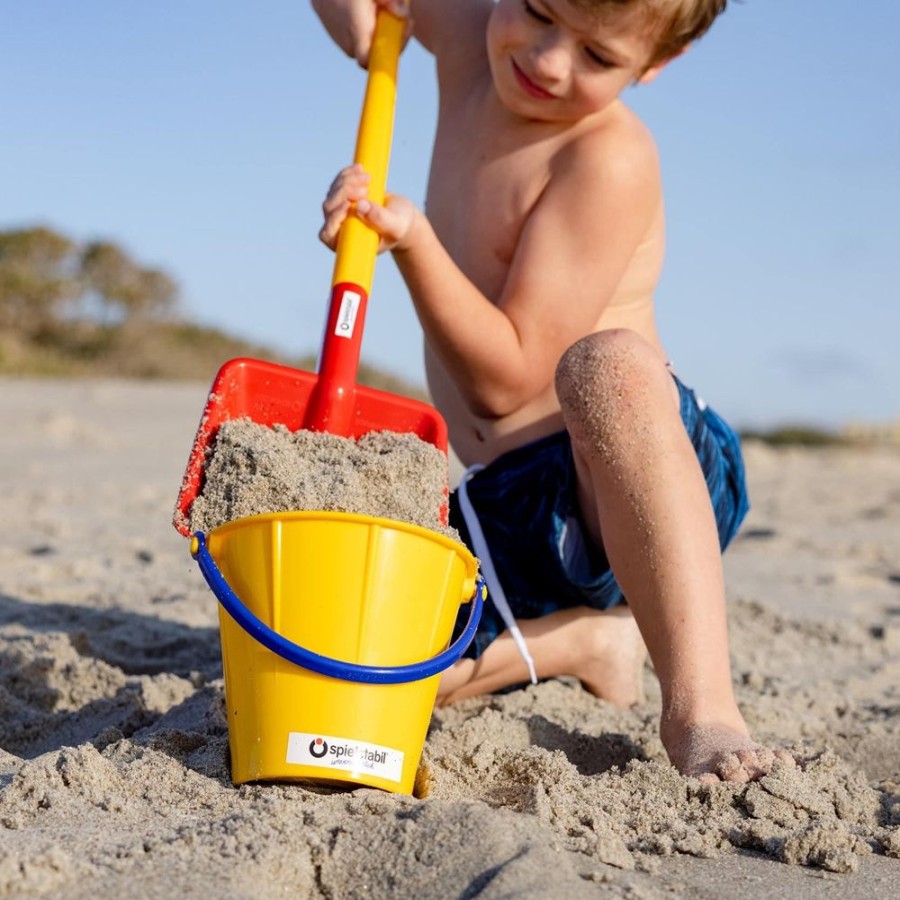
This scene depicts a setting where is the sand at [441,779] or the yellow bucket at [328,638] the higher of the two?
the yellow bucket at [328,638]

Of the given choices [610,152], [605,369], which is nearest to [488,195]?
[610,152]

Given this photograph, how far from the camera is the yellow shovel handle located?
1793 millimetres

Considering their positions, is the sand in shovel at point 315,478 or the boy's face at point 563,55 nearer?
the sand in shovel at point 315,478

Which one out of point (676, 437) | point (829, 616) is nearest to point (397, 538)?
point (676, 437)

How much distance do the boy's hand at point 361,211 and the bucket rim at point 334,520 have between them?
53 cm

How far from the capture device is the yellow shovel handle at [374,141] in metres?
1.79

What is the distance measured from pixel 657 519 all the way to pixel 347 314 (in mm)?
530

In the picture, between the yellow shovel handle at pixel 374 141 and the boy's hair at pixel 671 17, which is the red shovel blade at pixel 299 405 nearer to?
the yellow shovel handle at pixel 374 141

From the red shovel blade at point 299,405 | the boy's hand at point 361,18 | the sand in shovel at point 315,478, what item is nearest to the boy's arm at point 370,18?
the boy's hand at point 361,18

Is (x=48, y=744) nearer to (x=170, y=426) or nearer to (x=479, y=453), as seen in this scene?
(x=479, y=453)

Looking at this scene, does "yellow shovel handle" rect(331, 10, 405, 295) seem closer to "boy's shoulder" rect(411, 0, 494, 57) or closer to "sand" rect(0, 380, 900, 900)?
"boy's shoulder" rect(411, 0, 494, 57)

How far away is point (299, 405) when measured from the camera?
178 cm

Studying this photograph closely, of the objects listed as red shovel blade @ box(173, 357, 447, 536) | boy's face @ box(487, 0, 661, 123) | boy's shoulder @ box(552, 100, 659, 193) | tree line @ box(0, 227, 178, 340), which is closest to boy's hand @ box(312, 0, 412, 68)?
boy's face @ box(487, 0, 661, 123)

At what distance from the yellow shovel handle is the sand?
2.21ft
